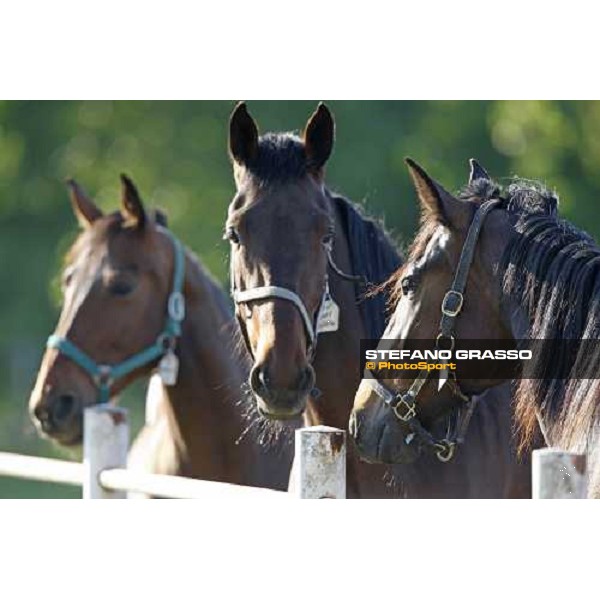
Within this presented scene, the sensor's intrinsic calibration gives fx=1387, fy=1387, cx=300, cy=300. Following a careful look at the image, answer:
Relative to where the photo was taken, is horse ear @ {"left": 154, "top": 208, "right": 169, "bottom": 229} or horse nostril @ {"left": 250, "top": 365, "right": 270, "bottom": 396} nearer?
horse nostril @ {"left": 250, "top": 365, "right": 270, "bottom": 396}

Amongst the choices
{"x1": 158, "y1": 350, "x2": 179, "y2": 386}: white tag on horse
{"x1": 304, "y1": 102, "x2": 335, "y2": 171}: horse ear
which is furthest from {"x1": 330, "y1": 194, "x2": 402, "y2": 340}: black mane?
{"x1": 158, "y1": 350, "x2": 179, "y2": 386}: white tag on horse

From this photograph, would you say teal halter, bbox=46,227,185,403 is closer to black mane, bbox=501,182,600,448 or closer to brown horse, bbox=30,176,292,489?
brown horse, bbox=30,176,292,489

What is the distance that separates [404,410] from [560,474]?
88cm

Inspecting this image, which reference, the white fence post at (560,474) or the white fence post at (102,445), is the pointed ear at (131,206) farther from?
the white fence post at (560,474)

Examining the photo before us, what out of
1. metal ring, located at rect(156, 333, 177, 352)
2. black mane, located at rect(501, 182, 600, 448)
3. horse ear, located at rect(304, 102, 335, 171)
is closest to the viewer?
black mane, located at rect(501, 182, 600, 448)

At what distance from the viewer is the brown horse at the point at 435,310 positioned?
3.51 metres

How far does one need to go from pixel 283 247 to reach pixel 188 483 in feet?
2.32

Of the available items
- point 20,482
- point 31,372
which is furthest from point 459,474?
point 20,482

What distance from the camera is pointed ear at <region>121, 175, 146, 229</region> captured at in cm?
518

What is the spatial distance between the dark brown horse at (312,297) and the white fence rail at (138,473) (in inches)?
13.3

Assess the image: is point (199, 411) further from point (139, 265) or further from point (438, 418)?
point (438, 418)

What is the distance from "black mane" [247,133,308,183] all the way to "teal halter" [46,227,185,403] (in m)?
1.27

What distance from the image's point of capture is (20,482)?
1211 centimetres

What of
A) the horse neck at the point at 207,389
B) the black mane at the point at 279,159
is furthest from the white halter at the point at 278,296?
the horse neck at the point at 207,389
